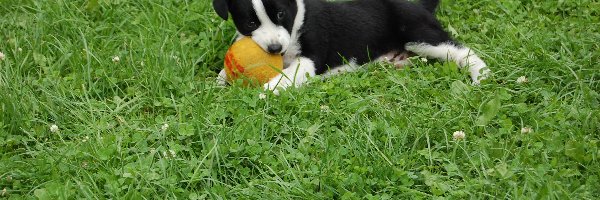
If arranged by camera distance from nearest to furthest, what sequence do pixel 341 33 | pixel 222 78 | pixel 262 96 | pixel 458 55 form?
pixel 262 96
pixel 222 78
pixel 458 55
pixel 341 33

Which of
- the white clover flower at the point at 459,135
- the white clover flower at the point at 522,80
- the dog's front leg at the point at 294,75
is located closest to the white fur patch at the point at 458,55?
the white clover flower at the point at 522,80

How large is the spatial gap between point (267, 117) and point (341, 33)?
3.79 ft

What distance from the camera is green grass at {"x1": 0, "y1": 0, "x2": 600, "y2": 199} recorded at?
11.8 feet

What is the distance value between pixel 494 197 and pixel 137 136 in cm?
167

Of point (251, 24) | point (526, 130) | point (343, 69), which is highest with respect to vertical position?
point (251, 24)

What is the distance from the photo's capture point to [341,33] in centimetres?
511

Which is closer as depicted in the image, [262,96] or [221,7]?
[262,96]

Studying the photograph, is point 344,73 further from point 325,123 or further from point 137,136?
point 137,136

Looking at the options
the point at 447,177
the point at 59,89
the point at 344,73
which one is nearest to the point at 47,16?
the point at 59,89

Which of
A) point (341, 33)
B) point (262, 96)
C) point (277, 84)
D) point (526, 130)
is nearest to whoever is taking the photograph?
point (526, 130)

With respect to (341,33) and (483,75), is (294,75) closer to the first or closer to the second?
(341,33)

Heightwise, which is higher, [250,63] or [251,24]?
[251,24]

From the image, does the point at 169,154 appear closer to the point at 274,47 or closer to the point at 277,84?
the point at 277,84

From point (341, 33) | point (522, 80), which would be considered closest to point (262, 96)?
point (341, 33)
